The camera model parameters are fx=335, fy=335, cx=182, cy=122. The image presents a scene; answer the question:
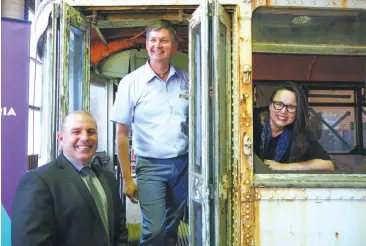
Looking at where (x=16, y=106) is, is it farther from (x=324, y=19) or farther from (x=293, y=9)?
(x=324, y=19)

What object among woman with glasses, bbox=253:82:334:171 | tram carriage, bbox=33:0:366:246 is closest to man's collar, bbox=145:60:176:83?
tram carriage, bbox=33:0:366:246

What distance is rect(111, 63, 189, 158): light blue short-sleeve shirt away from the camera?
8.65 feet

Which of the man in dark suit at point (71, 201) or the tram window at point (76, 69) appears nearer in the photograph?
the man in dark suit at point (71, 201)

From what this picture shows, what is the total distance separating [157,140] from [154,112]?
0.22 metres

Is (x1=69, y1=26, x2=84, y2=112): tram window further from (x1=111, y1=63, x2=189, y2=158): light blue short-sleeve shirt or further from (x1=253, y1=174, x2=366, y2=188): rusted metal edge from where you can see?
(x1=253, y1=174, x2=366, y2=188): rusted metal edge

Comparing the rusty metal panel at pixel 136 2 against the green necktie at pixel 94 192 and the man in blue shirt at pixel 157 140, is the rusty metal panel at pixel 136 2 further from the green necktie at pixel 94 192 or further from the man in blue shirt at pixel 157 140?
the green necktie at pixel 94 192

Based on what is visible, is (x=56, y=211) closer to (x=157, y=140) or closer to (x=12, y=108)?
(x=157, y=140)

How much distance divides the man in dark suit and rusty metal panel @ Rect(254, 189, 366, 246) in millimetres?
927

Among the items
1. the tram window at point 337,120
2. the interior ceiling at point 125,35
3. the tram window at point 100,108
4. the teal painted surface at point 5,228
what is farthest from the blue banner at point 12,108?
the tram window at point 337,120

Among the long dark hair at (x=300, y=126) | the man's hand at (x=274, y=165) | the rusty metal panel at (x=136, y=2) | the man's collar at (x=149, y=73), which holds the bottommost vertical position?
the man's hand at (x=274, y=165)

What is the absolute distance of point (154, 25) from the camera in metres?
2.46

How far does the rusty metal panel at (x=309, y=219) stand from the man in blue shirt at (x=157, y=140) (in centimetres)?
77

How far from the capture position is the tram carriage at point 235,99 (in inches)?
82.5

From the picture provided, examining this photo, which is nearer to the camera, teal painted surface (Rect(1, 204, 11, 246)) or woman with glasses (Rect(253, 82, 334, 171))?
woman with glasses (Rect(253, 82, 334, 171))
